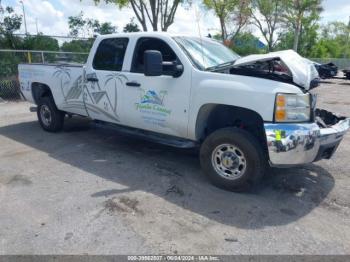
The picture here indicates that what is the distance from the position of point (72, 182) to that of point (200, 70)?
2.26 meters

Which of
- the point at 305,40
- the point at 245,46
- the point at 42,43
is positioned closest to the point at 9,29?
the point at 42,43

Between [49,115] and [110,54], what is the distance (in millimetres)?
2347

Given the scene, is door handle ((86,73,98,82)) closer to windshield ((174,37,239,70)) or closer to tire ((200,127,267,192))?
windshield ((174,37,239,70))

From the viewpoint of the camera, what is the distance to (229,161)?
4242mm

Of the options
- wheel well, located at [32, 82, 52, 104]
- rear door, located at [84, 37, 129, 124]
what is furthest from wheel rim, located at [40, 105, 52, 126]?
rear door, located at [84, 37, 129, 124]

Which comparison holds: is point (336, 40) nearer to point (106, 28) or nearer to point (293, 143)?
point (106, 28)

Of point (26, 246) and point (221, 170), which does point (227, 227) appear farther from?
point (26, 246)

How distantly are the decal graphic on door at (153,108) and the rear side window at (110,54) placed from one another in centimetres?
77

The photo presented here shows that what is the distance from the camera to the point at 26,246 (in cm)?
315

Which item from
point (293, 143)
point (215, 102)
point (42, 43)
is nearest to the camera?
point (293, 143)

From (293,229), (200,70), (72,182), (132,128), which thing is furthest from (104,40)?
(293,229)

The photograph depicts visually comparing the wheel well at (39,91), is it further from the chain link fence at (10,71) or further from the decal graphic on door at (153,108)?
the chain link fence at (10,71)

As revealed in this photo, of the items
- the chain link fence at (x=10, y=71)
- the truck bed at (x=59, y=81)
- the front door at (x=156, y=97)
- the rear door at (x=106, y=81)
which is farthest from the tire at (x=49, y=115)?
the chain link fence at (x=10, y=71)

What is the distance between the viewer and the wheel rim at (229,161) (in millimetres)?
4168
